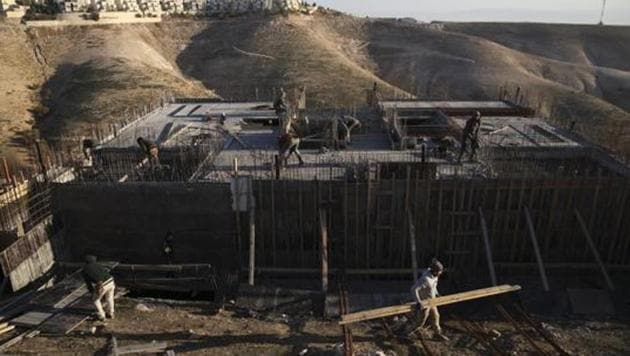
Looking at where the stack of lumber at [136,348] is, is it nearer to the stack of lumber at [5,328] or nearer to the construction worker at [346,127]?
the stack of lumber at [5,328]

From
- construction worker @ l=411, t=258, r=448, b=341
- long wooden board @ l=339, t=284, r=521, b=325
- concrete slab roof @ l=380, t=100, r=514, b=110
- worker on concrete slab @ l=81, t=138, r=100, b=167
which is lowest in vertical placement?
long wooden board @ l=339, t=284, r=521, b=325

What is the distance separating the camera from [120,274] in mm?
11766

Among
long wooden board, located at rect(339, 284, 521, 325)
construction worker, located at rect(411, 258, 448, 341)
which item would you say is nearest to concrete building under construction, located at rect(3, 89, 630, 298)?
long wooden board, located at rect(339, 284, 521, 325)

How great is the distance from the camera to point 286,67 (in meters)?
42.1

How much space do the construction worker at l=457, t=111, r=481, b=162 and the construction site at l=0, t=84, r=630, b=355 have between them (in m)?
0.32

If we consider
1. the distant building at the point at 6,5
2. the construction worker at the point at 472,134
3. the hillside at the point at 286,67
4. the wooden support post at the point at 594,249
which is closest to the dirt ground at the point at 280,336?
the wooden support post at the point at 594,249

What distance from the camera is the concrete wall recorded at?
39.7 ft

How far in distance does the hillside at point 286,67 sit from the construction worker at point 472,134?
668cm

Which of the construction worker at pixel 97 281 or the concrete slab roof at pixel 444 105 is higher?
the concrete slab roof at pixel 444 105

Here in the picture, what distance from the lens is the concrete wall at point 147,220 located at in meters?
12.1

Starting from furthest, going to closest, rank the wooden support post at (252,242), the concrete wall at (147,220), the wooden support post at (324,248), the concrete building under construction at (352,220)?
the concrete wall at (147,220)
the concrete building under construction at (352,220)
the wooden support post at (252,242)
the wooden support post at (324,248)

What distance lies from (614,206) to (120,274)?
40.0 ft

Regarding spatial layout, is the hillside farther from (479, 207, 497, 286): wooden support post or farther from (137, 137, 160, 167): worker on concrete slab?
(137, 137, 160, 167): worker on concrete slab

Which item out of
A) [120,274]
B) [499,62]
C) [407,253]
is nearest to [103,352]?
[120,274]
